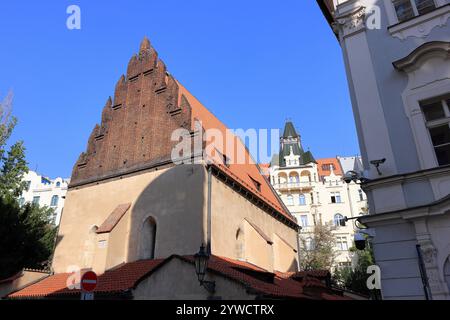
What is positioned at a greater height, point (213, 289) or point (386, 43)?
point (386, 43)

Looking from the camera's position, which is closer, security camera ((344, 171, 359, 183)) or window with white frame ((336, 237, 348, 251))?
security camera ((344, 171, 359, 183))

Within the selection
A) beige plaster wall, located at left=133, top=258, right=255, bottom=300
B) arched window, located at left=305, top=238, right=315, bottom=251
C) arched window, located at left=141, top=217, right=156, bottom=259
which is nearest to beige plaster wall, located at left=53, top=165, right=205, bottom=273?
arched window, located at left=141, top=217, right=156, bottom=259

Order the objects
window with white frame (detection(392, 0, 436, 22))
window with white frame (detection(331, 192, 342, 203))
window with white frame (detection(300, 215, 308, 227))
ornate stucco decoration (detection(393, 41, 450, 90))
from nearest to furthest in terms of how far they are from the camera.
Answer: ornate stucco decoration (detection(393, 41, 450, 90)) < window with white frame (detection(392, 0, 436, 22)) < window with white frame (detection(300, 215, 308, 227)) < window with white frame (detection(331, 192, 342, 203))

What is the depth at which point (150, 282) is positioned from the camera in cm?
1190

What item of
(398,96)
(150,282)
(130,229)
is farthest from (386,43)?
(130,229)

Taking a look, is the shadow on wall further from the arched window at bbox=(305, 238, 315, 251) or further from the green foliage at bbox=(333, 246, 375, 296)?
the arched window at bbox=(305, 238, 315, 251)

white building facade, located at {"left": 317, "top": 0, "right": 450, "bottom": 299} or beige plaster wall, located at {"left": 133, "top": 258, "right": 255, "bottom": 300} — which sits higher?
white building facade, located at {"left": 317, "top": 0, "right": 450, "bottom": 299}

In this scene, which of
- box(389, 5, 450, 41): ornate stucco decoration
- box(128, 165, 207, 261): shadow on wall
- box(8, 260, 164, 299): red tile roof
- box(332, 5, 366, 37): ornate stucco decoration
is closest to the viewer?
box(389, 5, 450, 41): ornate stucco decoration

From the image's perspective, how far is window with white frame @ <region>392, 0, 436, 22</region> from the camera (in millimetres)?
8625

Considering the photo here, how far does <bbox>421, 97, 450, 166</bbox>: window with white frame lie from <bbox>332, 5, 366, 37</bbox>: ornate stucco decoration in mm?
2969

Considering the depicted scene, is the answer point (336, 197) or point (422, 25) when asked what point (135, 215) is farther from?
point (336, 197)
